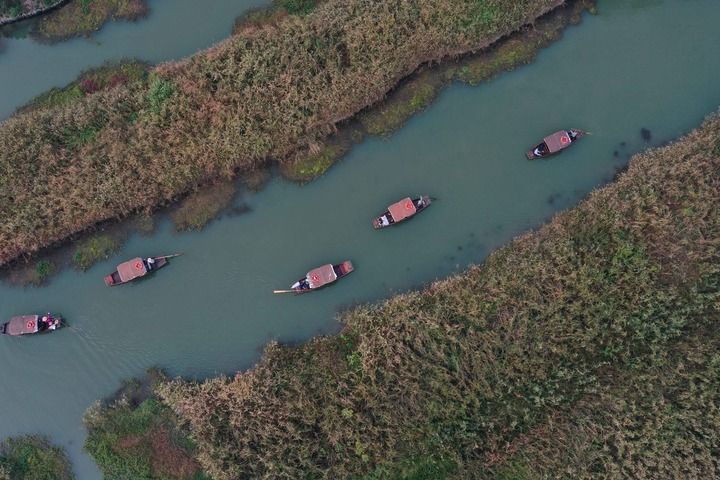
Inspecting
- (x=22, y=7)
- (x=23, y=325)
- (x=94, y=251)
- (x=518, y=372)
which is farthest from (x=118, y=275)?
(x=518, y=372)

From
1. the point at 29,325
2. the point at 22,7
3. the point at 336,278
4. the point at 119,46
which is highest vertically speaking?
the point at 22,7

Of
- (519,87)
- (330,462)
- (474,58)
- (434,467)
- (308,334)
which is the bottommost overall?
(434,467)

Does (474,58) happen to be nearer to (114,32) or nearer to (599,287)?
(599,287)

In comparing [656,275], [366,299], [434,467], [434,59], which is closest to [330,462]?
[434,467]

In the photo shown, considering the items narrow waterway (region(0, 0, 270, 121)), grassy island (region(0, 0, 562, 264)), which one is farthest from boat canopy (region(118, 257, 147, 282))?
narrow waterway (region(0, 0, 270, 121))

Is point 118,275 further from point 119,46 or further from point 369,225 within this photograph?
point 369,225

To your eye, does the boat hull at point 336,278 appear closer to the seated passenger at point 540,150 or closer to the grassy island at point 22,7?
the seated passenger at point 540,150
